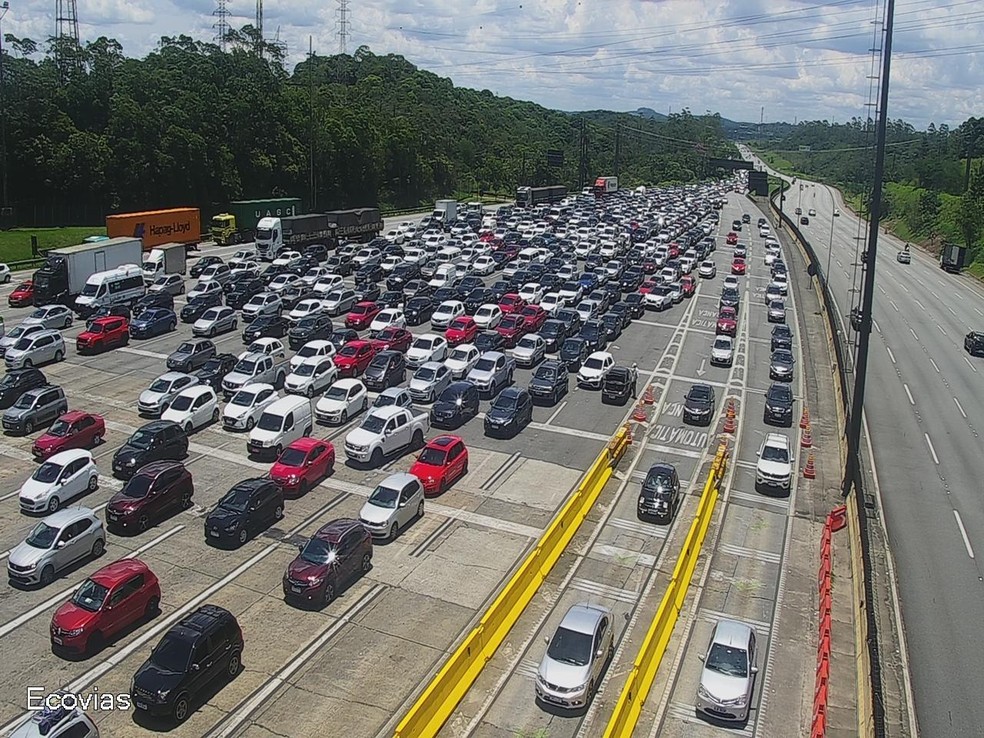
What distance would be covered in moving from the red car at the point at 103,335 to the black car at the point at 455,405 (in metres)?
18.9

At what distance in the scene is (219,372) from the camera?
40438 mm

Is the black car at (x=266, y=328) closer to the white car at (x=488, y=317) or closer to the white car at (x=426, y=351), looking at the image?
the white car at (x=426, y=351)

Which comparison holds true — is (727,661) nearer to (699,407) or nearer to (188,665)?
(188,665)

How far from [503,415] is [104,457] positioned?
49.9 feet

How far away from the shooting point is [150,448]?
31.1 meters

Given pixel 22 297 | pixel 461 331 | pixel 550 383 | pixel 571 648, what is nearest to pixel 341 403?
pixel 550 383

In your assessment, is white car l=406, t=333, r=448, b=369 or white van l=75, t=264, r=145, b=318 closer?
white car l=406, t=333, r=448, b=369

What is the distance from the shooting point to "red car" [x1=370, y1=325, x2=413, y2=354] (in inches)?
1829

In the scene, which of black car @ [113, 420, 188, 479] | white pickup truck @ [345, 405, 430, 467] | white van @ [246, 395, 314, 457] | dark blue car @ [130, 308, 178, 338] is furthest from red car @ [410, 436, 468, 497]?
dark blue car @ [130, 308, 178, 338]

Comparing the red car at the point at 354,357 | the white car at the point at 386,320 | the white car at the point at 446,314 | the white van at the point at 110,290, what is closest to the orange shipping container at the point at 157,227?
the white van at the point at 110,290

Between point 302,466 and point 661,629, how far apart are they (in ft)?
45.4

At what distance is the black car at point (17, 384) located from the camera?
37250 mm

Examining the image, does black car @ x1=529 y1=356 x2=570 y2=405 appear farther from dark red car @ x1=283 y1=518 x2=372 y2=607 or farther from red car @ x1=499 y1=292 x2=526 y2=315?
dark red car @ x1=283 y1=518 x2=372 y2=607

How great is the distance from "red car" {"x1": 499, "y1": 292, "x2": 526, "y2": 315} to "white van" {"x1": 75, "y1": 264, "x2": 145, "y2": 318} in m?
22.6
